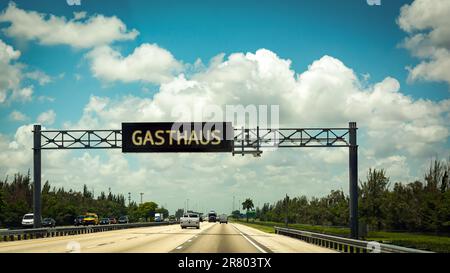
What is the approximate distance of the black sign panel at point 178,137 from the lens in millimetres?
47156

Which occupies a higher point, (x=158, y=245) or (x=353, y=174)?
(x=353, y=174)

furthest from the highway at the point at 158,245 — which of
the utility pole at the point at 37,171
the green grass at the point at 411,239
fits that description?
the utility pole at the point at 37,171

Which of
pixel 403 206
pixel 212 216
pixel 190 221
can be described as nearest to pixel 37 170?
pixel 190 221

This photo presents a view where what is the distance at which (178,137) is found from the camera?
47094 mm

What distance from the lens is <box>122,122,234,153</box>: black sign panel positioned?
47.2 metres

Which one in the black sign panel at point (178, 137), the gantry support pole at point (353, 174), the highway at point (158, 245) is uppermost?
the black sign panel at point (178, 137)

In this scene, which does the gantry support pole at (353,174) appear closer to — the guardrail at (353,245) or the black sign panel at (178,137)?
the guardrail at (353,245)

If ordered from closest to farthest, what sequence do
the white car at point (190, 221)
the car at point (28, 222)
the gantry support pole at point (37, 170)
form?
the gantry support pole at point (37, 170), the white car at point (190, 221), the car at point (28, 222)

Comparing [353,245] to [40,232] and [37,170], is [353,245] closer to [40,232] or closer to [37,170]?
[40,232]

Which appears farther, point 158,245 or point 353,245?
point 158,245

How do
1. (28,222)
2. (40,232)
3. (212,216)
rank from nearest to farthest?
(40,232) < (28,222) < (212,216)

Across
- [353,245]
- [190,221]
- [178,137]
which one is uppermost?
[178,137]
